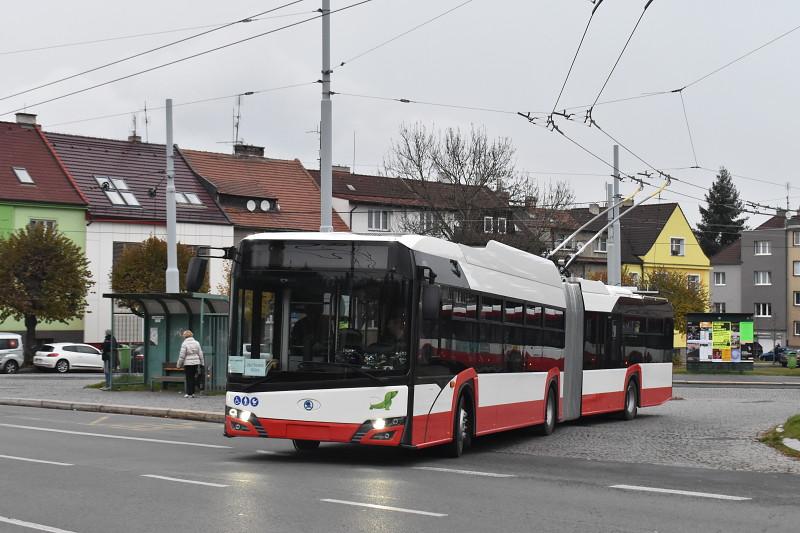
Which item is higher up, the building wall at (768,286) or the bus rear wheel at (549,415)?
the building wall at (768,286)

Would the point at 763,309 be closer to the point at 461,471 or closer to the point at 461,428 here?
the point at 461,428

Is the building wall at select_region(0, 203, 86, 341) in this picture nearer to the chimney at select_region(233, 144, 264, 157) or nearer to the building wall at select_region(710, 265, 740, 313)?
the chimney at select_region(233, 144, 264, 157)

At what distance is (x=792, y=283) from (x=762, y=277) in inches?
118

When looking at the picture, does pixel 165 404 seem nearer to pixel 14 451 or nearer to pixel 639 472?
pixel 14 451

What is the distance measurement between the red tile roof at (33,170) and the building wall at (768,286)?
6273cm

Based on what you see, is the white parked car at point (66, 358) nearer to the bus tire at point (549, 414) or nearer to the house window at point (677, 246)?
the bus tire at point (549, 414)

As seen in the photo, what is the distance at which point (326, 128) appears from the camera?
79.0 feet

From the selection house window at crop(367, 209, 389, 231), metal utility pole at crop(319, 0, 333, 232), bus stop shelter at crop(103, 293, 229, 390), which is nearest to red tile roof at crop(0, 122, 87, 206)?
house window at crop(367, 209, 389, 231)

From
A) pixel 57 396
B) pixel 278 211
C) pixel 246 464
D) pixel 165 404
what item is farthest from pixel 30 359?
pixel 246 464

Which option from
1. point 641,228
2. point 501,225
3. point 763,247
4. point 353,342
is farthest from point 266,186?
point 353,342

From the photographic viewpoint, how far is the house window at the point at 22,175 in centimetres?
5981

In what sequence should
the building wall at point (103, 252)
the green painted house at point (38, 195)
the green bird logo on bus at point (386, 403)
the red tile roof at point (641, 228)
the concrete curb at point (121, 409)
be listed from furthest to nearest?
the red tile roof at point (641, 228) → the building wall at point (103, 252) → the green painted house at point (38, 195) → the concrete curb at point (121, 409) → the green bird logo on bus at point (386, 403)

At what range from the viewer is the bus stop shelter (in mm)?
30688

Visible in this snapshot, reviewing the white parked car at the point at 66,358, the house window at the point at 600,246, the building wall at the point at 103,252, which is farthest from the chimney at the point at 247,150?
the house window at the point at 600,246
